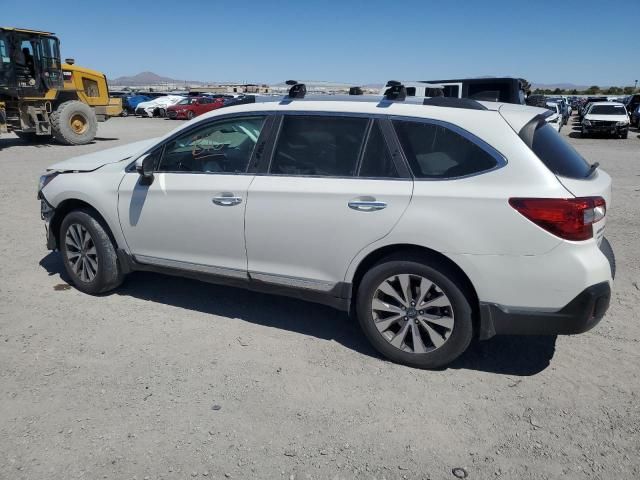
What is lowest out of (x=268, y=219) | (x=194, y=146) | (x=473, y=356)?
(x=473, y=356)

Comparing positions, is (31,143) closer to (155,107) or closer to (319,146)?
(319,146)

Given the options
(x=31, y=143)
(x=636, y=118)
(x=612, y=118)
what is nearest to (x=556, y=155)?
(x=31, y=143)

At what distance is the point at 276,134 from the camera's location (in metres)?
3.94

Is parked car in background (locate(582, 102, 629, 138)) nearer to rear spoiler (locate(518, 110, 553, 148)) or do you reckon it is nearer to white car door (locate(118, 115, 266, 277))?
rear spoiler (locate(518, 110, 553, 148))

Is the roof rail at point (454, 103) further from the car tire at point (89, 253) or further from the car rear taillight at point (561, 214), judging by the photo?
the car tire at point (89, 253)

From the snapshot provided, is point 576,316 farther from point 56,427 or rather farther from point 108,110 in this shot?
point 108,110

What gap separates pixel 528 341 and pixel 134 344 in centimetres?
299

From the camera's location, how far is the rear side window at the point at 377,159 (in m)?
3.53

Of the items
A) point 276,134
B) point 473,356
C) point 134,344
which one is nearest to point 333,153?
point 276,134

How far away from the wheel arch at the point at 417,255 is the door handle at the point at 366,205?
0.87ft

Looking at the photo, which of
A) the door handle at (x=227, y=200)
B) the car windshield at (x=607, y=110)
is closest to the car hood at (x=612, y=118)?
the car windshield at (x=607, y=110)

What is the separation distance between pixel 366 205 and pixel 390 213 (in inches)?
6.8

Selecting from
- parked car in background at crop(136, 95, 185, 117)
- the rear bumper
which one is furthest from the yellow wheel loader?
parked car in background at crop(136, 95, 185, 117)

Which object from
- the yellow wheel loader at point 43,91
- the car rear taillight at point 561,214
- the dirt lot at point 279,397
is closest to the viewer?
the dirt lot at point 279,397
